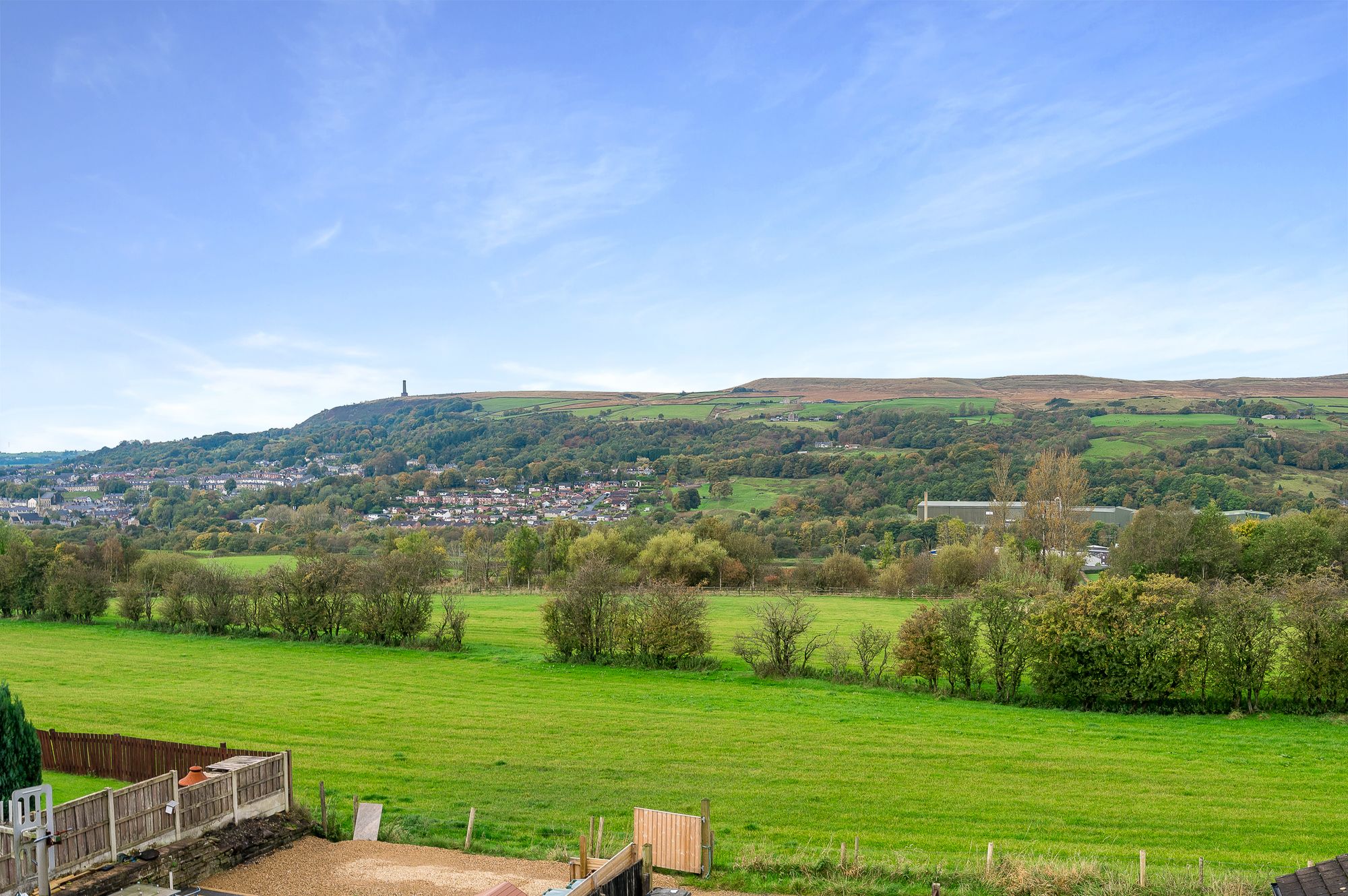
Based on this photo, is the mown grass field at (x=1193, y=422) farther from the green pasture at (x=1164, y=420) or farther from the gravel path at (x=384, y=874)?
the gravel path at (x=384, y=874)

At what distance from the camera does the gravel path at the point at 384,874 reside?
1673cm

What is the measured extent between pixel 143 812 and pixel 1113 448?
15047 centimetres

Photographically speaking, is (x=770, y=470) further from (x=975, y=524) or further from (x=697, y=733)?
(x=697, y=733)

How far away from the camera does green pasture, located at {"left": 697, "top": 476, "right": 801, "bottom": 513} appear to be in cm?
12862

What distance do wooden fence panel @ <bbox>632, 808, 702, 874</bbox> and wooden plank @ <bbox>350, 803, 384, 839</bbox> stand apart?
6413mm

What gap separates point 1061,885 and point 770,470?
457ft

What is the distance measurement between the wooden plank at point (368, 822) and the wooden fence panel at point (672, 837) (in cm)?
641

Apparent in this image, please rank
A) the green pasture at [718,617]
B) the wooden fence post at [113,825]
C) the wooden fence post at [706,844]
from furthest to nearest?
the green pasture at [718,617] < the wooden fence post at [706,844] < the wooden fence post at [113,825]

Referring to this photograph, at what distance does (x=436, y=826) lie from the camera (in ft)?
66.3

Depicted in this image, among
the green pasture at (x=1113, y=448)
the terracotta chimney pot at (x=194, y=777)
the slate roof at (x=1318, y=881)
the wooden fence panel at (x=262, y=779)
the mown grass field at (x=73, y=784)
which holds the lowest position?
the mown grass field at (x=73, y=784)

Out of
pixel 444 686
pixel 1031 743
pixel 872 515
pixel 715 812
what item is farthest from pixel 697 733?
pixel 872 515

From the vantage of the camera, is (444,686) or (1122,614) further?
(444,686)

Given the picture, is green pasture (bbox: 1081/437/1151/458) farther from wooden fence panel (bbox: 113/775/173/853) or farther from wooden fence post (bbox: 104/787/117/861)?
wooden fence post (bbox: 104/787/117/861)

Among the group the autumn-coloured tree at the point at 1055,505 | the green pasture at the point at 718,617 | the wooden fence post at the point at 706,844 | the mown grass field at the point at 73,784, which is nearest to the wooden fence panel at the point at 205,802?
the mown grass field at the point at 73,784
